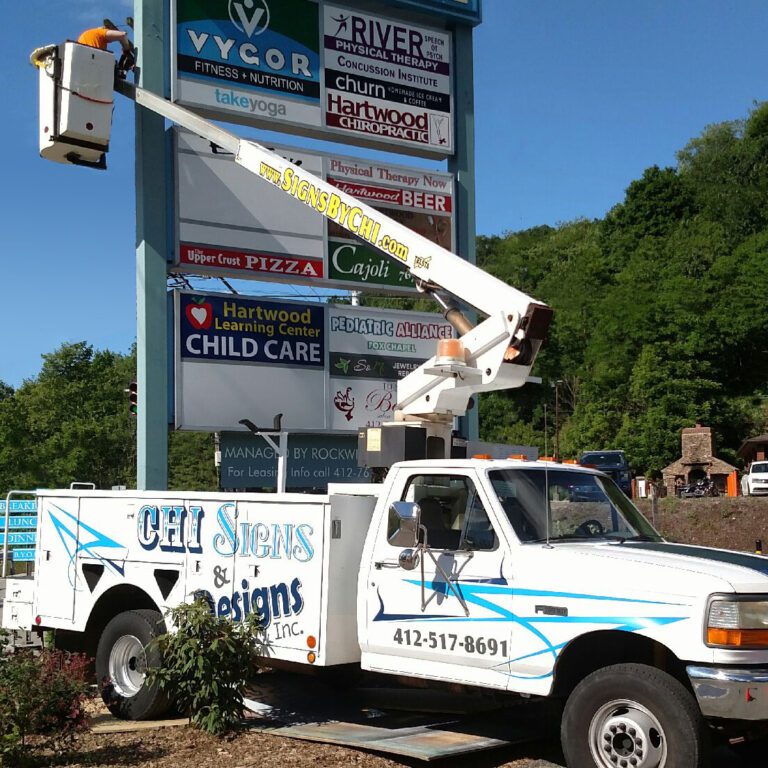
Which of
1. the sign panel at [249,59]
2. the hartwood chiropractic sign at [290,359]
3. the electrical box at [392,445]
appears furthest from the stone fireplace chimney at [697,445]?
the electrical box at [392,445]

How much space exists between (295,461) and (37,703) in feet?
26.1

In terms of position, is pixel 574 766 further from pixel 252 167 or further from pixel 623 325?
pixel 623 325

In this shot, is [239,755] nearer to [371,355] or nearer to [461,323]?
[461,323]

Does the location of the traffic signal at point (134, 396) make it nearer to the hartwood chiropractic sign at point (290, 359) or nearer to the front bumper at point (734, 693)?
the hartwood chiropractic sign at point (290, 359)

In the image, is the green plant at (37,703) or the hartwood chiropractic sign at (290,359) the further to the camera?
the hartwood chiropractic sign at (290,359)

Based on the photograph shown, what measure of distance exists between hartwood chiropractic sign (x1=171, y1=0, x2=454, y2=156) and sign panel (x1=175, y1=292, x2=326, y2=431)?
2.53 metres

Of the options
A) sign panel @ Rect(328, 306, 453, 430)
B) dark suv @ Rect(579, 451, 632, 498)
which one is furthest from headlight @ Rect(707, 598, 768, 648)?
dark suv @ Rect(579, 451, 632, 498)

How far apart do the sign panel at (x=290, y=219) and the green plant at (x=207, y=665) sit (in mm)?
6777

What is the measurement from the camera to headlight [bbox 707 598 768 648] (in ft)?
18.9

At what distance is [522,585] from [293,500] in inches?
77.2

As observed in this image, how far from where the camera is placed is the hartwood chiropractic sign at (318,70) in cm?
1359

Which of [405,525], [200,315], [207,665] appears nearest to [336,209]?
[200,315]

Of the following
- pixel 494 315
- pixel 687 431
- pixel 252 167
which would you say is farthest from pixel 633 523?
pixel 687 431

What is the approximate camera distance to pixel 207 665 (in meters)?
7.36
